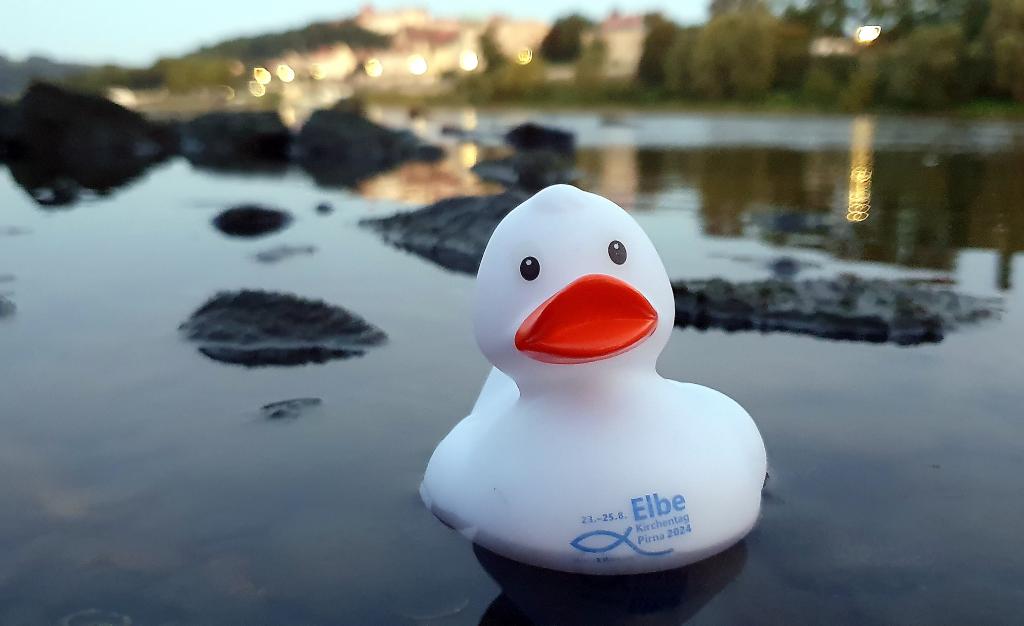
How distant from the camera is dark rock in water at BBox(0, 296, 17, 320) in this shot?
7391 millimetres

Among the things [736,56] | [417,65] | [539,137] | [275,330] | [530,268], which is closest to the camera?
[530,268]

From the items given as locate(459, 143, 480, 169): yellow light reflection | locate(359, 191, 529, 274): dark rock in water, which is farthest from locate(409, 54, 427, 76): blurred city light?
locate(359, 191, 529, 274): dark rock in water

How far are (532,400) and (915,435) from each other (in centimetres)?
254

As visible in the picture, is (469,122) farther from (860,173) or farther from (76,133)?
(860,173)

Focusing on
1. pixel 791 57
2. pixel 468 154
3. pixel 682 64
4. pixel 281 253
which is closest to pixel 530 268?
pixel 281 253

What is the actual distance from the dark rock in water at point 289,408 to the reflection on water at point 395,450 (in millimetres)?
29

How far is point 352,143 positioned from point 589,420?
74.1ft

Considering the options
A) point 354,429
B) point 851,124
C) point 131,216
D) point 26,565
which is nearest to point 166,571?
point 26,565

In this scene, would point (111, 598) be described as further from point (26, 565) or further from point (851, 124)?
point (851, 124)

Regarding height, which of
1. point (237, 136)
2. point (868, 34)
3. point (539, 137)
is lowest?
point (539, 137)

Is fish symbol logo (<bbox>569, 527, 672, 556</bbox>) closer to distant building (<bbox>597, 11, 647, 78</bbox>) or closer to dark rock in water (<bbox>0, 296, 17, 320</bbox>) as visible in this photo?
dark rock in water (<bbox>0, 296, 17, 320</bbox>)

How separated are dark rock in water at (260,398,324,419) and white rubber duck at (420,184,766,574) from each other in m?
2.09

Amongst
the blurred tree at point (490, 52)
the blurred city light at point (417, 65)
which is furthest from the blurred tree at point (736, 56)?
the blurred city light at point (417, 65)

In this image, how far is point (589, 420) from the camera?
124 inches
